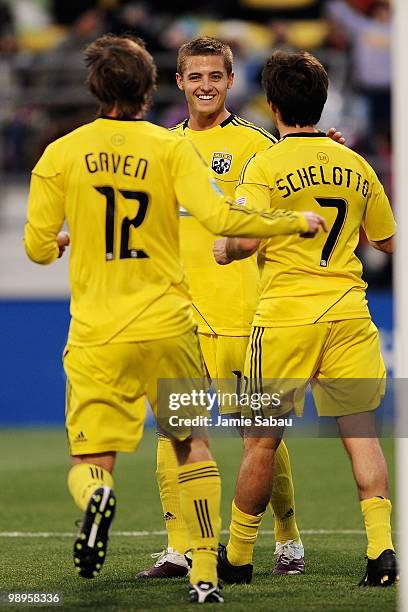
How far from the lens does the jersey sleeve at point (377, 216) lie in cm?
561

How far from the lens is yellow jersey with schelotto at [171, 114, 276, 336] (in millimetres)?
6215

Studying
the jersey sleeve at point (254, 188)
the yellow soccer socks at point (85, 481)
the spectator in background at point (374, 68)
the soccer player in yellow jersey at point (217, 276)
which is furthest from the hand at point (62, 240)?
the spectator in background at point (374, 68)

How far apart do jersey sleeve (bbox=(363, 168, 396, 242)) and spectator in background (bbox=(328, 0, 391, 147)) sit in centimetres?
997

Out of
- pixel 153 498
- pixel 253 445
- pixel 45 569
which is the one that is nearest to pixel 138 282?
pixel 253 445

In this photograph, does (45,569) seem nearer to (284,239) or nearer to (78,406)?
(78,406)

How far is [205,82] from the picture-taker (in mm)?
6160

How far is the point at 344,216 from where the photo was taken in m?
5.47

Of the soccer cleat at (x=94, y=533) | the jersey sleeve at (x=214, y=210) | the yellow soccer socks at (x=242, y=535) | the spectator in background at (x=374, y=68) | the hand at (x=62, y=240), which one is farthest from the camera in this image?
the spectator in background at (x=374, y=68)

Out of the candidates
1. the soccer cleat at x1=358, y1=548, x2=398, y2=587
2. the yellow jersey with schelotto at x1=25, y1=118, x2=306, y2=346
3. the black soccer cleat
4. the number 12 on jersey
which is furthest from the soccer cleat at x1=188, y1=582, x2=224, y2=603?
the number 12 on jersey

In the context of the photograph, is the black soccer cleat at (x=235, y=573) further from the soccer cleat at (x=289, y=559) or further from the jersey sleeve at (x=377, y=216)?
the jersey sleeve at (x=377, y=216)

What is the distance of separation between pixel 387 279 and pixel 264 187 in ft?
31.8

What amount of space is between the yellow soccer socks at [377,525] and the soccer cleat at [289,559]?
662mm

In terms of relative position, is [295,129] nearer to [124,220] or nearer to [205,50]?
[205,50]

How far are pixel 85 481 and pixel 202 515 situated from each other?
54cm
